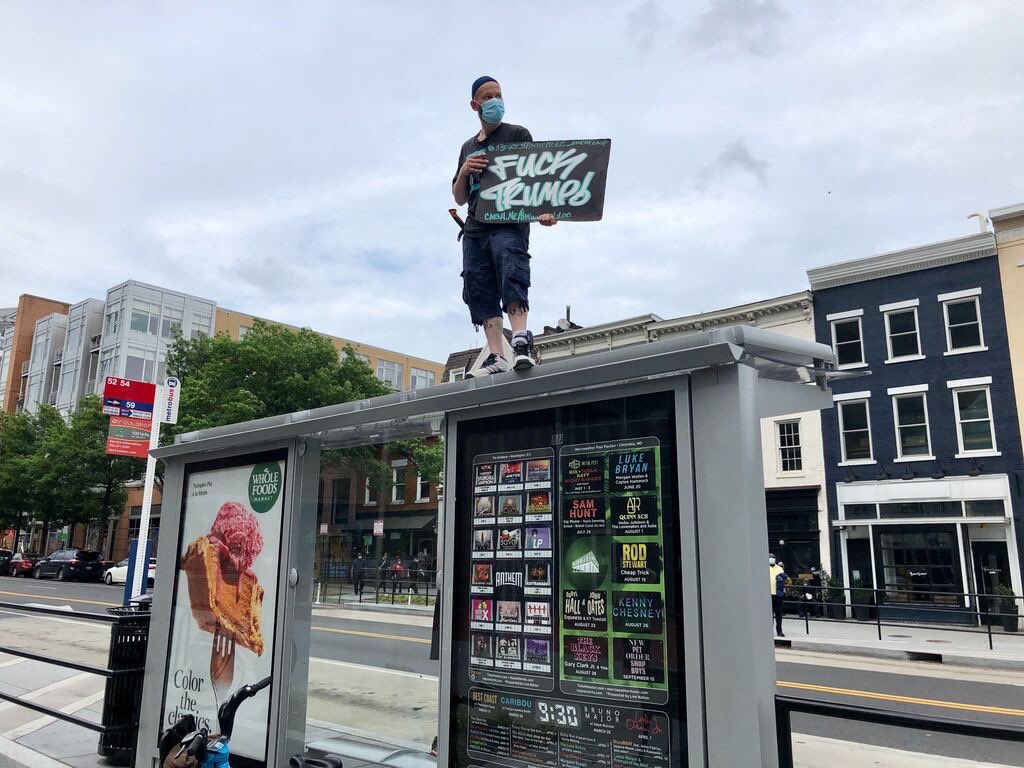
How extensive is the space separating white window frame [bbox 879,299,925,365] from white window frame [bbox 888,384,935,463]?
3.19 feet

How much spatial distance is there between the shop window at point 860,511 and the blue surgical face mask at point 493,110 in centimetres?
2407

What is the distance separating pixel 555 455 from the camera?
11.4 ft

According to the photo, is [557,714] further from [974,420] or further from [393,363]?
[393,363]

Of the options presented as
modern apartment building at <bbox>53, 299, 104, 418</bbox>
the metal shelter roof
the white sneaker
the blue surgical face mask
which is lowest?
the metal shelter roof

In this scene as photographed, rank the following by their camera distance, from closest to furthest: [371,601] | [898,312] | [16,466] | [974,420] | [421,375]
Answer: [371,601]
[974,420]
[898,312]
[16,466]
[421,375]

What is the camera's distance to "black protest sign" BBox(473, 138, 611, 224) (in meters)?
4.25

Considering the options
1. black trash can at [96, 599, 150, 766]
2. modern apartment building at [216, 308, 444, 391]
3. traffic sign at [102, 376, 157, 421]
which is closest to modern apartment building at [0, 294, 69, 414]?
modern apartment building at [216, 308, 444, 391]

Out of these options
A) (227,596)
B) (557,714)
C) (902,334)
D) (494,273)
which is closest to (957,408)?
(902,334)

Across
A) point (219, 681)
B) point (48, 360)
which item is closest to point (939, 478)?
point (219, 681)

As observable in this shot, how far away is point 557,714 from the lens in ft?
10.7

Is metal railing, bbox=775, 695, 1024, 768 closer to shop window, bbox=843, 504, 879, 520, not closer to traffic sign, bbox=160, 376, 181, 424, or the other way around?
traffic sign, bbox=160, 376, 181, 424

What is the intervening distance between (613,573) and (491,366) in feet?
5.95

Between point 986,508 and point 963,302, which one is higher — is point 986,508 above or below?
below

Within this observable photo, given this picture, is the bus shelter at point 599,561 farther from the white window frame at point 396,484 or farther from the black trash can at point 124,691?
the black trash can at point 124,691
